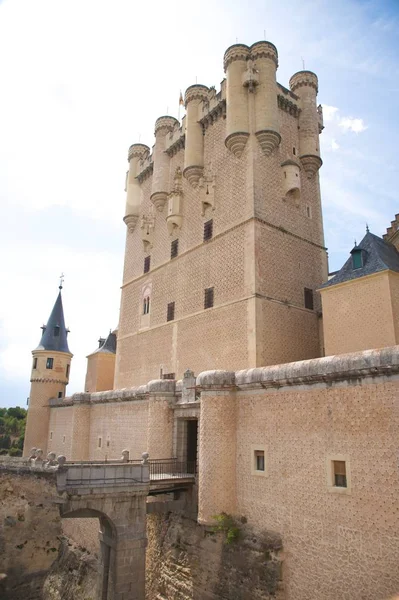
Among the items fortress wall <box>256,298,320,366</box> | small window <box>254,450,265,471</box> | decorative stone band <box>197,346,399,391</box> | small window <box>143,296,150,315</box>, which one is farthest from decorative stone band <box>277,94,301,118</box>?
small window <box>254,450,265,471</box>

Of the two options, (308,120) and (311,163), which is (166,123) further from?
(311,163)

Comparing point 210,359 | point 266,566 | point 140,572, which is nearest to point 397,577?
point 266,566

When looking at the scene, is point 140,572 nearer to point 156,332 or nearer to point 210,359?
point 210,359

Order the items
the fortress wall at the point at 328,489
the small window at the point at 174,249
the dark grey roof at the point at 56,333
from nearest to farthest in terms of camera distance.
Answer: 1. the fortress wall at the point at 328,489
2. the small window at the point at 174,249
3. the dark grey roof at the point at 56,333

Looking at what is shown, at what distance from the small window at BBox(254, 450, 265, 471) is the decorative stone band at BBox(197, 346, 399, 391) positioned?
5.53 ft

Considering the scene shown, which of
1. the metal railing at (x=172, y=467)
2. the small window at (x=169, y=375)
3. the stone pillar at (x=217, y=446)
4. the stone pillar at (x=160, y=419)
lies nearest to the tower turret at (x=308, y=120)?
the small window at (x=169, y=375)

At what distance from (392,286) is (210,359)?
7203mm

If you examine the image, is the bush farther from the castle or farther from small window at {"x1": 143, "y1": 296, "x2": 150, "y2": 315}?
Answer: small window at {"x1": 143, "y1": 296, "x2": 150, "y2": 315}

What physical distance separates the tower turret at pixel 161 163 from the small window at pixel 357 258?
10.7 meters

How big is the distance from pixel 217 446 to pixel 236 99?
14.1 metres

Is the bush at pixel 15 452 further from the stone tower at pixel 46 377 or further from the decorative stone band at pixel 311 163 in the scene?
the decorative stone band at pixel 311 163

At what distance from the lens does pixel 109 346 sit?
2952 centimetres

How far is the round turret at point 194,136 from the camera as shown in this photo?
2034 cm

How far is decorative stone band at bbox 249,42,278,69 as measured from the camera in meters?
18.6
